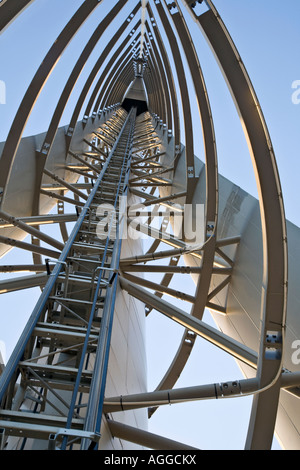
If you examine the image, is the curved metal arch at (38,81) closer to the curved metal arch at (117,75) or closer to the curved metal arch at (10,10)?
the curved metal arch at (10,10)

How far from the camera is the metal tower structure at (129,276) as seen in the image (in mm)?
5121

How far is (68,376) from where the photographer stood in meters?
5.27

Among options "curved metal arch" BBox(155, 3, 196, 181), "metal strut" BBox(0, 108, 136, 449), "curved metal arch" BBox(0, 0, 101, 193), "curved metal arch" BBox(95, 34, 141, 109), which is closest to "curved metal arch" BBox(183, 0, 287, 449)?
"metal strut" BBox(0, 108, 136, 449)

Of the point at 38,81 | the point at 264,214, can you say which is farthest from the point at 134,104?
the point at 264,214

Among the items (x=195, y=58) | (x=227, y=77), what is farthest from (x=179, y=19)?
(x=227, y=77)

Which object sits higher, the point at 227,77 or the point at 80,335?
the point at 227,77

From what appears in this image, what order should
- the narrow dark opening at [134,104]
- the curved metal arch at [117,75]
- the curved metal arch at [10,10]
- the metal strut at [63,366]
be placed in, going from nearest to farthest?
1. the metal strut at [63,366]
2. the curved metal arch at [10,10]
3. the curved metal arch at [117,75]
4. the narrow dark opening at [134,104]

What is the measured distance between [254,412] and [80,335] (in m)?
2.98

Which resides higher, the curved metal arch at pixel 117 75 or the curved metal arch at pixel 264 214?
the curved metal arch at pixel 117 75

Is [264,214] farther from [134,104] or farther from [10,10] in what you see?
[134,104]

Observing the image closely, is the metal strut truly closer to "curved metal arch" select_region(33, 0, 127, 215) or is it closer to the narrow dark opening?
"curved metal arch" select_region(33, 0, 127, 215)

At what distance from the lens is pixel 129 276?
10.1 metres

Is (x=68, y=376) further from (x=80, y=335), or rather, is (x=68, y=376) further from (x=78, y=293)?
(x=78, y=293)

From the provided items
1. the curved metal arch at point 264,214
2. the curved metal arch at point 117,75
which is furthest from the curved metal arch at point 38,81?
the curved metal arch at point 117,75
